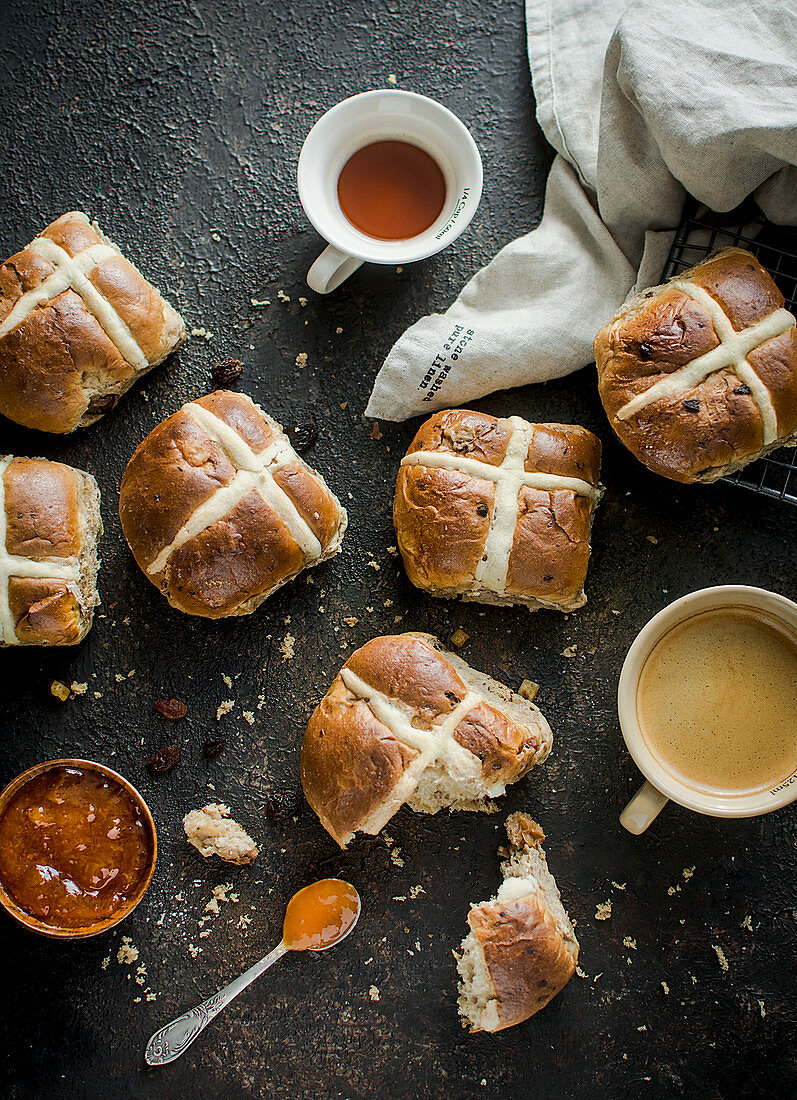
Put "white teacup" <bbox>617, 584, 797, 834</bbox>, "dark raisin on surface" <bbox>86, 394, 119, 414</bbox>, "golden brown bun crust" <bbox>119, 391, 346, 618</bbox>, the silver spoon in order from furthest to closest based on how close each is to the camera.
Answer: "dark raisin on surface" <bbox>86, 394, 119, 414</bbox>, the silver spoon, "golden brown bun crust" <bbox>119, 391, 346, 618</bbox>, "white teacup" <bbox>617, 584, 797, 834</bbox>

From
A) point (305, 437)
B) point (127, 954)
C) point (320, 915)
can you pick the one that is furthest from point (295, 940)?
point (305, 437)

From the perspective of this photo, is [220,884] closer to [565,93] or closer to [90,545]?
[90,545]

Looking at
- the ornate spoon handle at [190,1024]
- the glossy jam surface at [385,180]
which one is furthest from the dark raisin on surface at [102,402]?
the ornate spoon handle at [190,1024]

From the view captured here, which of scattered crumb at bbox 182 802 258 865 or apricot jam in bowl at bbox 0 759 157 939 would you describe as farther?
scattered crumb at bbox 182 802 258 865

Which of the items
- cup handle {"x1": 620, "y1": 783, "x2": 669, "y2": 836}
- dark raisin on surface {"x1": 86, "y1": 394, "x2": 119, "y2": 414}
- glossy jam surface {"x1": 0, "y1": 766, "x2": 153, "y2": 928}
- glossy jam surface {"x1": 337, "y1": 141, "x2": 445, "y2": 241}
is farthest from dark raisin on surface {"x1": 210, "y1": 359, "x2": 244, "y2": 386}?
cup handle {"x1": 620, "y1": 783, "x2": 669, "y2": 836}

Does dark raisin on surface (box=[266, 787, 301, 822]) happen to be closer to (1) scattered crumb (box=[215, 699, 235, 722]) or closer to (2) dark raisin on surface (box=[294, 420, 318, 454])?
(1) scattered crumb (box=[215, 699, 235, 722])

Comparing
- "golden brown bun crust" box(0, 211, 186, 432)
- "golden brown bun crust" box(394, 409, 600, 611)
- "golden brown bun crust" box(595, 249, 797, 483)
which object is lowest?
"golden brown bun crust" box(394, 409, 600, 611)

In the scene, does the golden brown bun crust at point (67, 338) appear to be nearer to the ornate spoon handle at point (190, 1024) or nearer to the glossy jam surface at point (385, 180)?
the glossy jam surface at point (385, 180)
